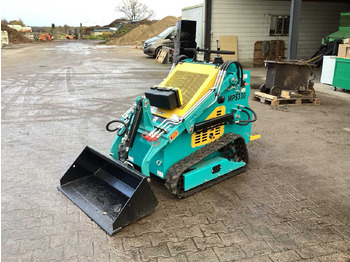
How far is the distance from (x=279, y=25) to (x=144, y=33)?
2228cm

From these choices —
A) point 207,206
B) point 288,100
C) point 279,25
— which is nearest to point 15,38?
point 279,25

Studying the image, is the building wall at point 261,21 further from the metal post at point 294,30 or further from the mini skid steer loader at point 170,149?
the mini skid steer loader at point 170,149

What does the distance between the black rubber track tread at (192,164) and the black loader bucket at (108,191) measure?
1.20 feet

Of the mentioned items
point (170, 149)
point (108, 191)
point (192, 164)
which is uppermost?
point (170, 149)

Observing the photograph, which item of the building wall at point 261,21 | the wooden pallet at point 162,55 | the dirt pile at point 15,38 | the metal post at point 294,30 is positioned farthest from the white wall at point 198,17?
the dirt pile at point 15,38

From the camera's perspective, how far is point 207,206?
384cm

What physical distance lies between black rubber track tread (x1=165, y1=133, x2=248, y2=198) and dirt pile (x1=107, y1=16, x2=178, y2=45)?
3225cm

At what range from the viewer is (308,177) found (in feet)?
15.1

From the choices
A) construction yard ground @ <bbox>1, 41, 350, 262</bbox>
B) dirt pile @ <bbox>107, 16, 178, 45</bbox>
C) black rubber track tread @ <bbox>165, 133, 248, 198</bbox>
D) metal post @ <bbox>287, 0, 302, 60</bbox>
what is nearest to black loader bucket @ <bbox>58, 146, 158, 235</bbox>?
construction yard ground @ <bbox>1, 41, 350, 262</bbox>

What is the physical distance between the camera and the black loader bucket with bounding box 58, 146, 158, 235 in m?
3.39

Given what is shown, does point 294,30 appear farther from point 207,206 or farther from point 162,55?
point 207,206

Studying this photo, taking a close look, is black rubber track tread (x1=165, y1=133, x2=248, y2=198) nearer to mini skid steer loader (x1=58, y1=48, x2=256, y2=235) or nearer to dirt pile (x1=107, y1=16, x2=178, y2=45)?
mini skid steer loader (x1=58, y1=48, x2=256, y2=235)

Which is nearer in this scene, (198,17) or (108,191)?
(108,191)

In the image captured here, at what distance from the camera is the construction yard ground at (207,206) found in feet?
10.2
